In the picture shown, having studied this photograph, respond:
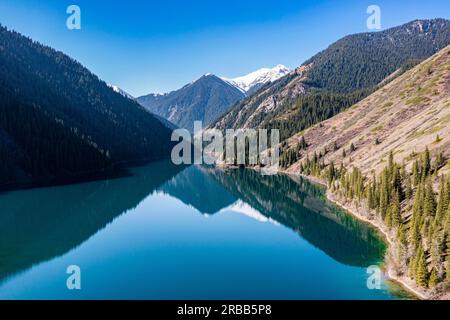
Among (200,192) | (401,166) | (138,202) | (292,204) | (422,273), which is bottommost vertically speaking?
(422,273)

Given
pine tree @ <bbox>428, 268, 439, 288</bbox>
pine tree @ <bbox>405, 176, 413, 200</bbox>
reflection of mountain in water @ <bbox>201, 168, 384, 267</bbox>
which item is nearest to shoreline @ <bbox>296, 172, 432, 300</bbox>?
pine tree @ <bbox>428, 268, 439, 288</bbox>

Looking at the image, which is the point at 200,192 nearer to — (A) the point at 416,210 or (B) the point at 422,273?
(A) the point at 416,210

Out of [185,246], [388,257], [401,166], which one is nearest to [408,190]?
[401,166]

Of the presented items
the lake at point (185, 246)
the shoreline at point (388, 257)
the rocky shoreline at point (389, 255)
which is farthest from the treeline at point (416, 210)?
the lake at point (185, 246)

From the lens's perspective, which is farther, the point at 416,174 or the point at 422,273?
the point at 416,174

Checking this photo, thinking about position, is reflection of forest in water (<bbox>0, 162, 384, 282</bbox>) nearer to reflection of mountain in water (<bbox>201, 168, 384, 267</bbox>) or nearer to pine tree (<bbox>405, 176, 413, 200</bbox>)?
reflection of mountain in water (<bbox>201, 168, 384, 267</bbox>)

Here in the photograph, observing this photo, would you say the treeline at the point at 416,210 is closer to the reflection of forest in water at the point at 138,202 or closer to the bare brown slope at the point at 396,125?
the reflection of forest in water at the point at 138,202
